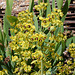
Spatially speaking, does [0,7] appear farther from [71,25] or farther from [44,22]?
[44,22]

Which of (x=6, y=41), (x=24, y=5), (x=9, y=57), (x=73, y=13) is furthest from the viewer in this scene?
(x=24, y=5)

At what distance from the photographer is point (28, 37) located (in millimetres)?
1090

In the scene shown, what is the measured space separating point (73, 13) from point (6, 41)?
126cm

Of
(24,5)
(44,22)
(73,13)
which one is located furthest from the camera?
(24,5)

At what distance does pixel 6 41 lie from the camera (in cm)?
190

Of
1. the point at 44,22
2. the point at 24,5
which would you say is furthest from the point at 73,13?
the point at 44,22

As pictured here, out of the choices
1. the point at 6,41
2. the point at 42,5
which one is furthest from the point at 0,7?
the point at 42,5

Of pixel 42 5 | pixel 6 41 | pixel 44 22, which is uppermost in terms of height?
pixel 42 5

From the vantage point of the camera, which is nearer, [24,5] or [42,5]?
[42,5]

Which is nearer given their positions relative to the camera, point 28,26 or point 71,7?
point 28,26

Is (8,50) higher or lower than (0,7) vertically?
lower

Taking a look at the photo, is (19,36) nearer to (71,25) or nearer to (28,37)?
(28,37)

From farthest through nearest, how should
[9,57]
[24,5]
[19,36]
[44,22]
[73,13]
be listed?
[24,5], [73,13], [9,57], [19,36], [44,22]

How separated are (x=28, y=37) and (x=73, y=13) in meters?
1.67
